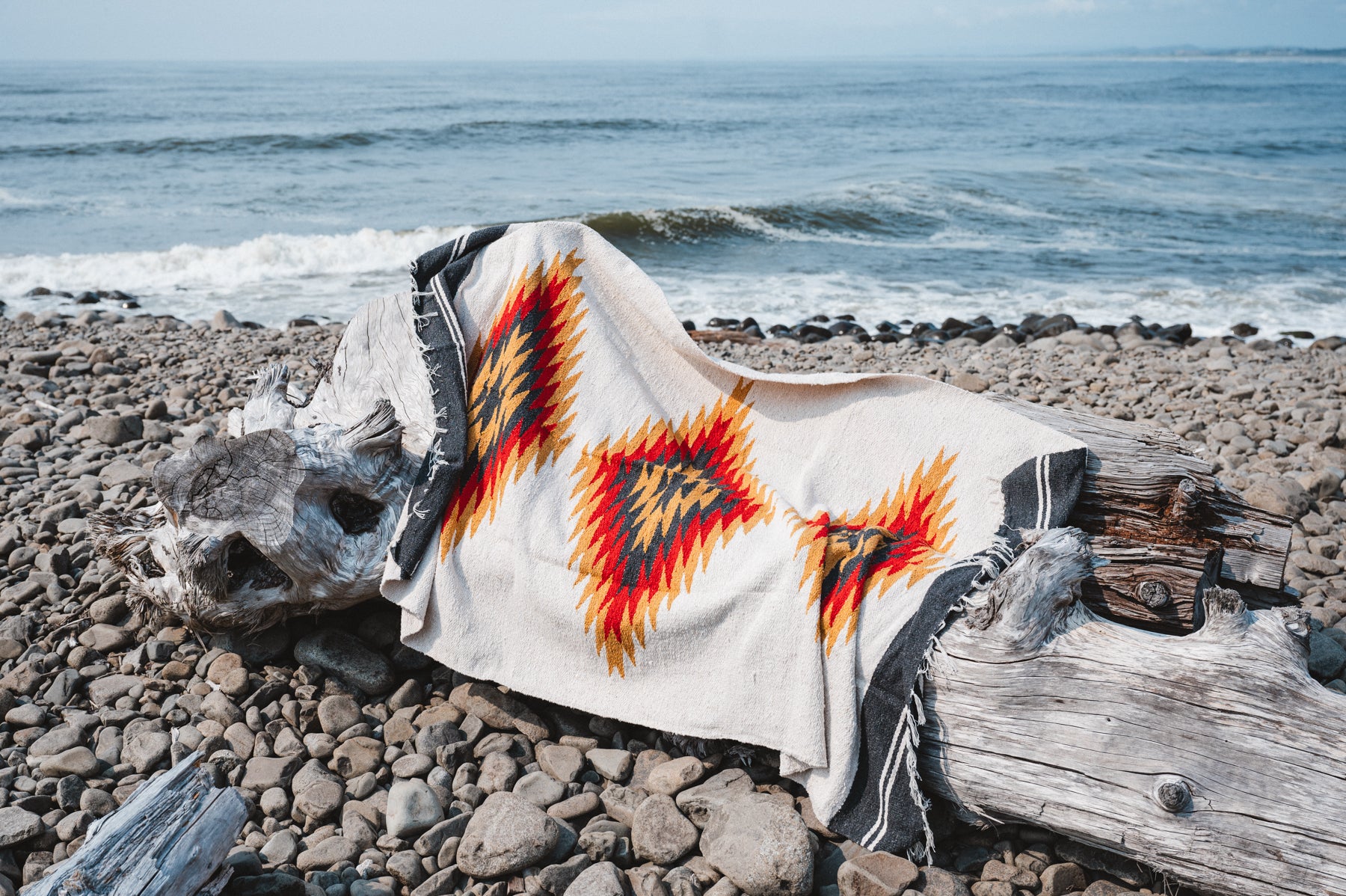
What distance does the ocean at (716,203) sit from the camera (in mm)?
10992

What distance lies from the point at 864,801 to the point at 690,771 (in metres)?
0.52

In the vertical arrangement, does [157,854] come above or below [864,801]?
above

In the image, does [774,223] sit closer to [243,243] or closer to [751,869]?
[243,243]

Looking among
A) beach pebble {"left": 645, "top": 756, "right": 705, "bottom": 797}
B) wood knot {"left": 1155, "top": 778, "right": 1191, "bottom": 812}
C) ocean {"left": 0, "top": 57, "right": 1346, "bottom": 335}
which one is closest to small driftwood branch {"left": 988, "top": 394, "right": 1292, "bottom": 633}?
wood knot {"left": 1155, "top": 778, "right": 1191, "bottom": 812}

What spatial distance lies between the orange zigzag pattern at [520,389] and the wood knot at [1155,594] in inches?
70.7

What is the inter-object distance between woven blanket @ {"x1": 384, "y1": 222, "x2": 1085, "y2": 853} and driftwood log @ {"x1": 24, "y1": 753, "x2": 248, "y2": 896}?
2.89 feet

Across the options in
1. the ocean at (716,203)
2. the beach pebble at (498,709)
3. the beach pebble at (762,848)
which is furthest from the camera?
the ocean at (716,203)

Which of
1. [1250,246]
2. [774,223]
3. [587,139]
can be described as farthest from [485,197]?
[1250,246]

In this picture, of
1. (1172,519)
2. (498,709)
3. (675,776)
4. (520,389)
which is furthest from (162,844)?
(1172,519)

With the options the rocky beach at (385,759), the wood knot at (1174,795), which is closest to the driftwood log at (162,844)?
the rocky beach at (385,759)

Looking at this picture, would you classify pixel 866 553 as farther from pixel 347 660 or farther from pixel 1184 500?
pixel 347 660

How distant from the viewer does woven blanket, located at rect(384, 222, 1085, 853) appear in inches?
94.7

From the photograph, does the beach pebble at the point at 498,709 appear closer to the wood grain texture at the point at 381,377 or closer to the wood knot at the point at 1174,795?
the wood grain texture at the point at 381,377

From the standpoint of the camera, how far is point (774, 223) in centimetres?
1518
